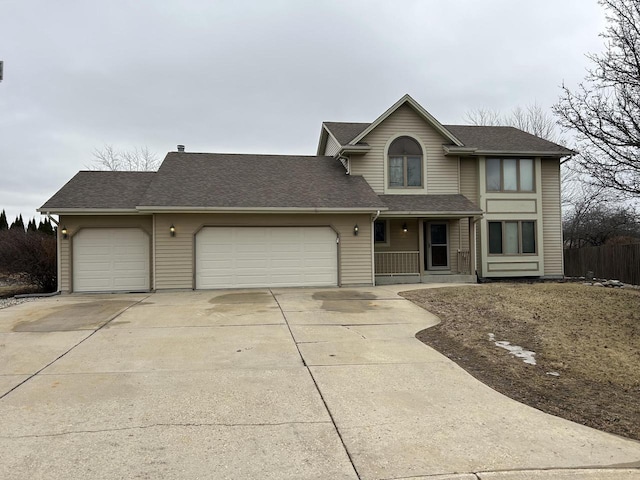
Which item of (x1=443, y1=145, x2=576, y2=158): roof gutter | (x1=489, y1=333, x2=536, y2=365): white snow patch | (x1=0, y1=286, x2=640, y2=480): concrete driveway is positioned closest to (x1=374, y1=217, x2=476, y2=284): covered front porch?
(x1=443, y1=145, x2=576, y2=158): roof gutter

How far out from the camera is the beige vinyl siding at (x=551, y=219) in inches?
699

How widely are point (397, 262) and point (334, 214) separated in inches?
128

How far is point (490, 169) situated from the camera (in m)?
17.4

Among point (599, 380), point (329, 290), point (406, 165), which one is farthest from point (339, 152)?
point (599, 380)

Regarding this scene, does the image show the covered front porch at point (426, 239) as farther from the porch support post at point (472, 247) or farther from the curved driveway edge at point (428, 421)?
the curved driveway edge at point (428, 421)

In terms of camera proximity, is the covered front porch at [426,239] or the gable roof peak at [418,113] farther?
the gable roof peak at [418,113]

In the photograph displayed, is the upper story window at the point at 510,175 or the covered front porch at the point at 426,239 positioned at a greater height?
the upper story window at the point at 510,175

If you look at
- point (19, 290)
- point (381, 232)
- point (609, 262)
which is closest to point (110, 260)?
point (19, 290)

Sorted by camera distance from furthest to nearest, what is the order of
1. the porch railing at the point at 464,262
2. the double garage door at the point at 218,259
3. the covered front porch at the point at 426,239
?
the porch railing at the point at 464,262, the covered front porch at the point at 426,239, the double garage door at the point at 218,259

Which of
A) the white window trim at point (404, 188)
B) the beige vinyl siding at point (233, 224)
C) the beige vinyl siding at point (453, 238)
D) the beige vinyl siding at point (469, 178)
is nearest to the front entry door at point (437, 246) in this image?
the beige vinyl siding at point (453, 238)

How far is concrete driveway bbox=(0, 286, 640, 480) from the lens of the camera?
10.5ft

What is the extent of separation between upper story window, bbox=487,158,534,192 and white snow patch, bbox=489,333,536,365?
11.6 meters

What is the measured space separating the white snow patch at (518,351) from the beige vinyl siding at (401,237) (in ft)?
29.8

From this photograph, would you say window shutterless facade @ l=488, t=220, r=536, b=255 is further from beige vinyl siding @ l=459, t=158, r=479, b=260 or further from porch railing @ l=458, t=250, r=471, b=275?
porch railing @ l=458, t=250, r=471, b=275
